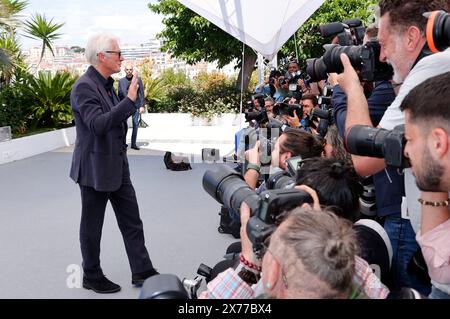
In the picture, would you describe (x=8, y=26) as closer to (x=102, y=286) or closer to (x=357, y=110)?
(x=102, y=286)

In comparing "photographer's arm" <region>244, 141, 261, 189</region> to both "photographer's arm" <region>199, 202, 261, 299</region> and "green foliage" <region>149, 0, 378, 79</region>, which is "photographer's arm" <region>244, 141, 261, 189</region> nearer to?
"photographer's arm" <region>199, 202, 261, 299</region>

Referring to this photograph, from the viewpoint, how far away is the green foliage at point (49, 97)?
10.6 meters

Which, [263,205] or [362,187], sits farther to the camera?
[362,187]

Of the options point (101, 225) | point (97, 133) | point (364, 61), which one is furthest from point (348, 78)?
point (101, 225)

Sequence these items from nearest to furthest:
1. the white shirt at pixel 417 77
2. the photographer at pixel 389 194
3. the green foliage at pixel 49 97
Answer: the white shirt at pixel 417 77
the photographer at pixel 389 194
the green foliage at pixel 49 97

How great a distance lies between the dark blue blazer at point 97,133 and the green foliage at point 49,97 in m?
7.93

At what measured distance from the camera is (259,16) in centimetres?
834

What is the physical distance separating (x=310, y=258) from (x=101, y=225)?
96.8 inches

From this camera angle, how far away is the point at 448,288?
1427mm

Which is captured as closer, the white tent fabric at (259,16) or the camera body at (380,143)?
the camera body at (380,143)

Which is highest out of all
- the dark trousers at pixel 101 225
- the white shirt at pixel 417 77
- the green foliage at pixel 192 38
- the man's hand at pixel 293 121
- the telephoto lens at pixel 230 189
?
the green foliage at pixel 192 38

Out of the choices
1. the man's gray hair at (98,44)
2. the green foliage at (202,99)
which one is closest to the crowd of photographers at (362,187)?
the man's gray hair at (98,44)

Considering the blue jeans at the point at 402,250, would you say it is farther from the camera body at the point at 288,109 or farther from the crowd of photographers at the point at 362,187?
the camera body at the point at 288,109

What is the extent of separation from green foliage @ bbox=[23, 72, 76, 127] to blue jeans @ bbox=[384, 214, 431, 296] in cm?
971
